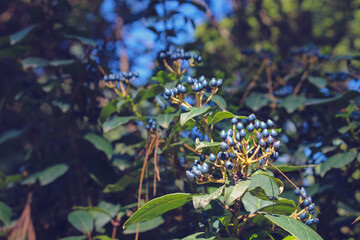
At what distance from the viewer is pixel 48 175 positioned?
6.23 feet

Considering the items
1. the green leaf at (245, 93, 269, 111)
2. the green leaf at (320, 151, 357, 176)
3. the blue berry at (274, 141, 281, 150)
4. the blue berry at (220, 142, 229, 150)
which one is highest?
the green leaf at (245, 93, 269, 111)

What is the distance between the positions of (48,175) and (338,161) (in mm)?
1565

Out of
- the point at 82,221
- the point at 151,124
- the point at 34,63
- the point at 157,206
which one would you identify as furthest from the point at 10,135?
the point at 157,206

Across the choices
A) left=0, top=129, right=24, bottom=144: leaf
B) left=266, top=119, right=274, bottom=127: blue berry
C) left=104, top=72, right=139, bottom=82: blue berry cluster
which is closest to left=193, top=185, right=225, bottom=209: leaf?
left=266, top=119, right=274, bottom=127: blue berry

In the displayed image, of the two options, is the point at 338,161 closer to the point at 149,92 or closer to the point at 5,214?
the point at 149,92

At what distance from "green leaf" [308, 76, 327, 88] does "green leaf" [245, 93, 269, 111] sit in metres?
0.31

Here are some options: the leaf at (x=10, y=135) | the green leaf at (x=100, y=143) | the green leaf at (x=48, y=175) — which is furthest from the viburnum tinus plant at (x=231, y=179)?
the leaf at (x=10, y=135)

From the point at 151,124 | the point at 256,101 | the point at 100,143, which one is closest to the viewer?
the point at 151,124

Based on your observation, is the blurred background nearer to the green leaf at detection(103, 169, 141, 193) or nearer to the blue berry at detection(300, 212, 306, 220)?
the green leaf at detection(103, 169, 141, 193)

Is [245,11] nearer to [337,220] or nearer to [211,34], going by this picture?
[211,34]

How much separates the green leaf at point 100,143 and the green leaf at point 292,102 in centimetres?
108

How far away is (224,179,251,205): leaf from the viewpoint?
1028 mm

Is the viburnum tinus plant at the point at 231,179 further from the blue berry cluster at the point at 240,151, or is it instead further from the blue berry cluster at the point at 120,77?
the blue berry cluster at the point at 120,77

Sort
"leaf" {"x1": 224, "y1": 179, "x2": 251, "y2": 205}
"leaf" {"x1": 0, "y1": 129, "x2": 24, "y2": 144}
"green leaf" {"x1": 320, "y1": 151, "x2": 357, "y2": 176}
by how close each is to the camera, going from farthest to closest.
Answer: "leaf" {"x1": 0, "y1": 129, "x2": 24, "y2": 144} → "green leaf" {"x1": 320, "y1": 151, "x2": 357, "y2": 176} → "leaf" {"x1": 224, "y1": 179, "x2": 251, "y2": 205}
